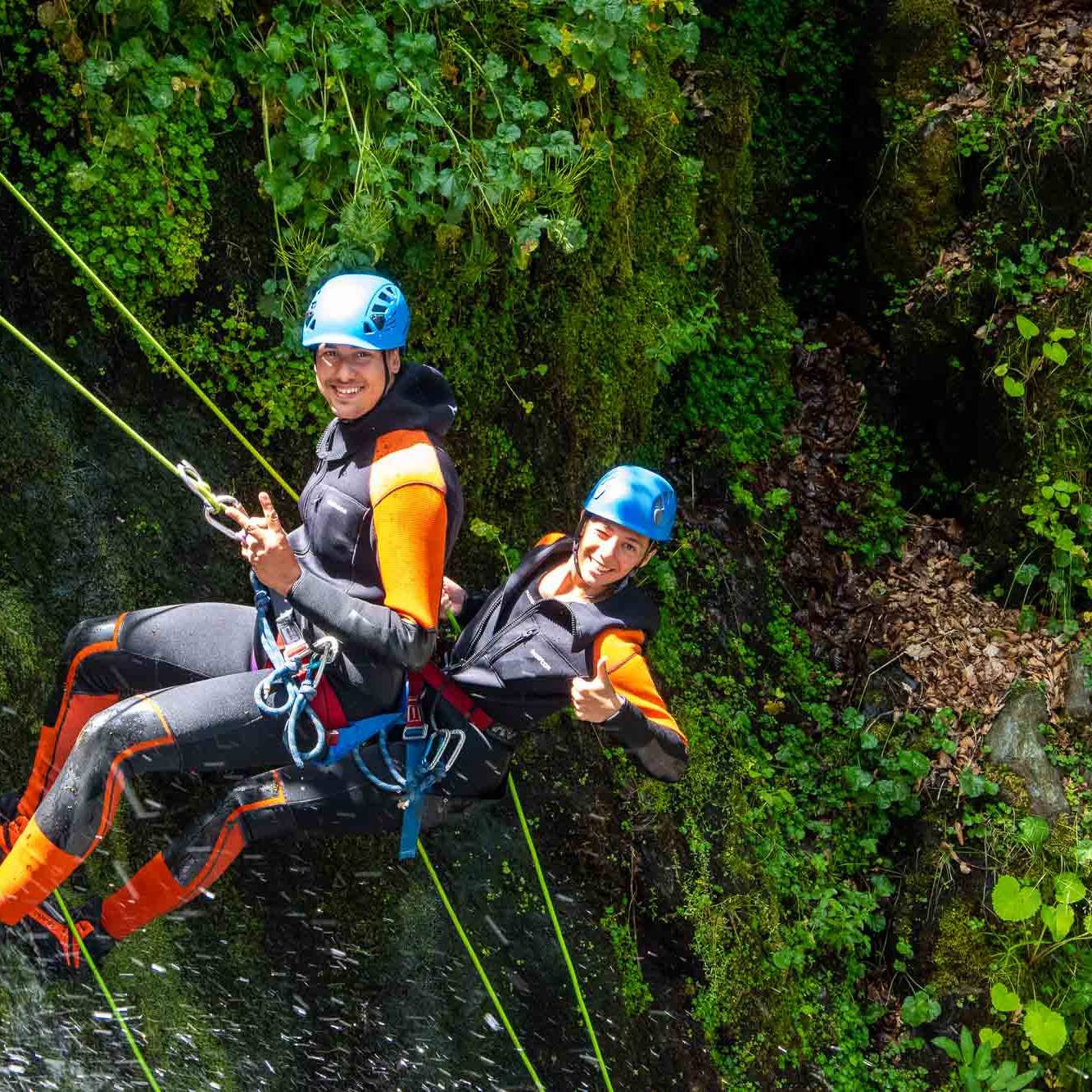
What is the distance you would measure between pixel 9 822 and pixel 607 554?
2085 mm

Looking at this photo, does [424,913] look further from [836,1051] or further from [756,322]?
[756,322]

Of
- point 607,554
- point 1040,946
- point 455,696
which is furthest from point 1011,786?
point 455,696

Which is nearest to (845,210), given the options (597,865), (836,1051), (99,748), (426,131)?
(426,131)

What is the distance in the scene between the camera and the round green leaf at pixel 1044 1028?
5.47 meters

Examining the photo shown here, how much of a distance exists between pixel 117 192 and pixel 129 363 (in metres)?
0.62

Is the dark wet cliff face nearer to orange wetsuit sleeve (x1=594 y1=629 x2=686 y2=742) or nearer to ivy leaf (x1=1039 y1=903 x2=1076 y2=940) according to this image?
ivy leaf (x1=1039 y1=903 x2=1076 y2=940)

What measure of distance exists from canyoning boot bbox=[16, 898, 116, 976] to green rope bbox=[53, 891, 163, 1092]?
2 cm

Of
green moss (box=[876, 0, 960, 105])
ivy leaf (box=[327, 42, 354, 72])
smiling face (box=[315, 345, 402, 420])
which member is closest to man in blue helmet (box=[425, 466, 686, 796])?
smiling face (box=[315, 345, 402, 420])

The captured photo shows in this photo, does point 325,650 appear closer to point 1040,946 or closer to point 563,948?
point 563,948

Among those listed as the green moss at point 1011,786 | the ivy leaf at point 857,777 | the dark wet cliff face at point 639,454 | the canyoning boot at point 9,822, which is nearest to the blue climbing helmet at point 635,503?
the dark wet cliff face at point 639,454

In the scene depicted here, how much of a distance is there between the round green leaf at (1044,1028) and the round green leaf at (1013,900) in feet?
1.37

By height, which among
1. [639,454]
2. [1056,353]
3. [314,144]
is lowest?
[639,454]

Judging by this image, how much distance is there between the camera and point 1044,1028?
217 inches

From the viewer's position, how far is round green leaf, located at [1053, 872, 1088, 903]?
220 inches
